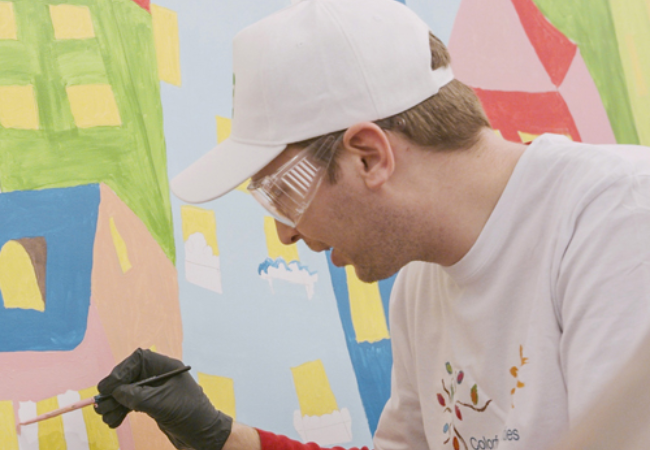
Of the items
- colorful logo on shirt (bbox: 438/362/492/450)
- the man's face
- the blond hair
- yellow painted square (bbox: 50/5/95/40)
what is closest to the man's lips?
the man's face

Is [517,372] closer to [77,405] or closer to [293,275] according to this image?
[293,275]

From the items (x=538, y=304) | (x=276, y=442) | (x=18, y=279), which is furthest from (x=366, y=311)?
(x=18, y=279)

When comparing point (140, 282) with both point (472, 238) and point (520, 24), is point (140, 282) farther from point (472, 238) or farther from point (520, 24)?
point (520, 24)

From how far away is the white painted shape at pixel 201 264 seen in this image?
1.21m

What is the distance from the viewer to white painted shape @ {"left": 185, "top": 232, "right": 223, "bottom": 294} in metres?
1.21

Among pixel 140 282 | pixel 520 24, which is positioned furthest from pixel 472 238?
pixel 520 24

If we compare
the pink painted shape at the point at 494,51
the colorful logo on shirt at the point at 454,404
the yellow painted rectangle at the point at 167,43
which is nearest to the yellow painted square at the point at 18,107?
the yellow painted rectangle at the point at 167,43

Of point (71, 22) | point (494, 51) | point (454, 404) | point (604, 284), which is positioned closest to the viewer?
point (604, 284)

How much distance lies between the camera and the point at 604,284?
76 cm

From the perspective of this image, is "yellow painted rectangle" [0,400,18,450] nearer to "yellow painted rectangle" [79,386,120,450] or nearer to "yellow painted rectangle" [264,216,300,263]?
"yellow painted rectangle" [79,386,120,450]

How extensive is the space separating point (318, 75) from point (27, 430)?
69 cm

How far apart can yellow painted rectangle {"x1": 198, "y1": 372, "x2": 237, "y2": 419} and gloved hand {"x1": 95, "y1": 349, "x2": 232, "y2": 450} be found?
0.06m

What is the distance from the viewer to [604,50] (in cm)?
172

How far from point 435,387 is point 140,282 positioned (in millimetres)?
516
